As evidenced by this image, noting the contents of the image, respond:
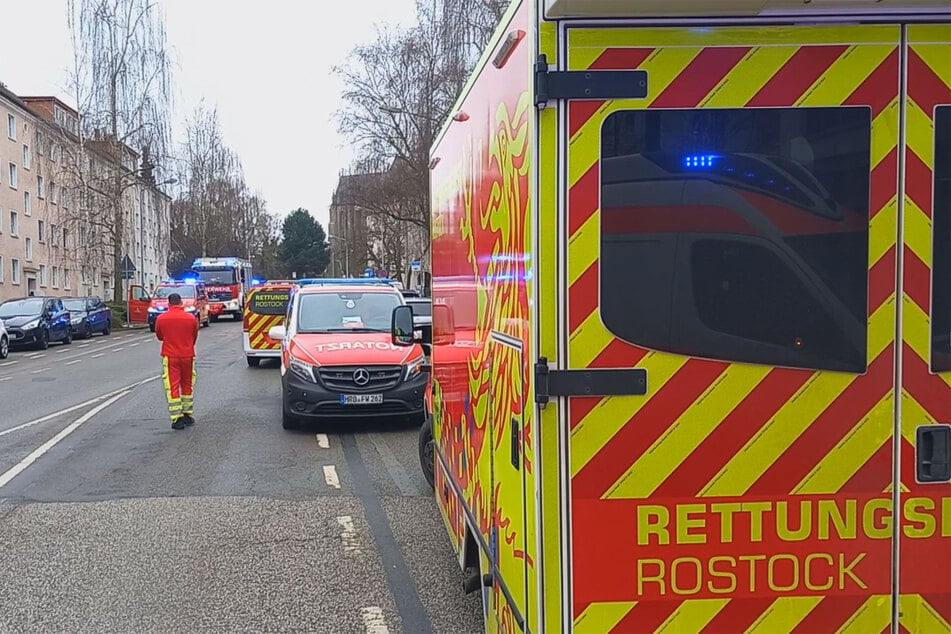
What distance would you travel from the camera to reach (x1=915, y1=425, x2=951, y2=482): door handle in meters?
2.76

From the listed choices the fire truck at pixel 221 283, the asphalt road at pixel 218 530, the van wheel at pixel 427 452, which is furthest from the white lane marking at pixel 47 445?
the fire truck at pixel 221 283

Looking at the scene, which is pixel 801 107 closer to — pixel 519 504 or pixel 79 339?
pixel 519 504

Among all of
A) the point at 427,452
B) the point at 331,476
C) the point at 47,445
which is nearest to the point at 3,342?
the point at 47,445

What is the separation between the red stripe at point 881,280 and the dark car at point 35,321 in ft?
94.6

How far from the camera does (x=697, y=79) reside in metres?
2.69

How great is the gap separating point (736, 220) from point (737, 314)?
288 millimetres

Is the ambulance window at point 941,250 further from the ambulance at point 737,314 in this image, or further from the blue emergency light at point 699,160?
the blue emergency light at point 699,160

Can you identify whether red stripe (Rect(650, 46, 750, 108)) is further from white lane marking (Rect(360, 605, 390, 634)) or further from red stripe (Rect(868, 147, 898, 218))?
white lane marking (Rect(360, 605, 390, 634))

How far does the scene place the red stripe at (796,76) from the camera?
2697 mm

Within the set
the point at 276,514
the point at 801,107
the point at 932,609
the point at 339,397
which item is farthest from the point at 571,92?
the point at 339,397

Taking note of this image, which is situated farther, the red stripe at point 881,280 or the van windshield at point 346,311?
the van windshield at point 346,311

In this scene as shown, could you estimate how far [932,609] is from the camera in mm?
2822

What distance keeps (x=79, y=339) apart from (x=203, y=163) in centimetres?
3429

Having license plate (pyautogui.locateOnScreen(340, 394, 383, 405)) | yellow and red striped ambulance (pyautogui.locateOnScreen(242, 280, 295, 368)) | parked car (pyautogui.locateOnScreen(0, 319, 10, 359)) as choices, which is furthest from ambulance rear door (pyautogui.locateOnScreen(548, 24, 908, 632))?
parked car (pyautogui.locateOnScreen(0, 319, 10, 359))
